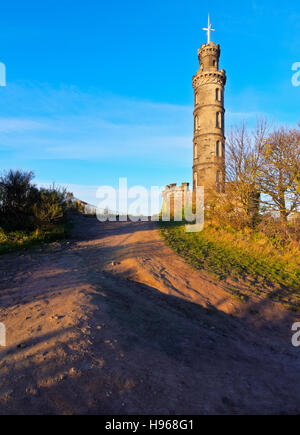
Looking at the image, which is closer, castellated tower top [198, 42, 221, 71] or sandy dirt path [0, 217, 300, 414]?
sandy dirt path [0, 217, 300, 414]

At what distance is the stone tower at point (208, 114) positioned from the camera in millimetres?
28734

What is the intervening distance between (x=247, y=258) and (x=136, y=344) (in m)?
7.90

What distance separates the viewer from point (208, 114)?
95.5ft

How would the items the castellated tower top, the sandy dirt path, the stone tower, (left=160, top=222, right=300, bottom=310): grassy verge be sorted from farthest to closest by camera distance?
the castellated tower top, the stone tower, (left=160, top=222, right=300, bottom=310): grassy verge, the sandy dirt path

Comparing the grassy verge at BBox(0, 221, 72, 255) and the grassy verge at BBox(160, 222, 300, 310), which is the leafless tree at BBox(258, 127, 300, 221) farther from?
the grassy verge at BBox(0, 221, 72, 255)

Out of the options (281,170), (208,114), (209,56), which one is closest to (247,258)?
(281,170)

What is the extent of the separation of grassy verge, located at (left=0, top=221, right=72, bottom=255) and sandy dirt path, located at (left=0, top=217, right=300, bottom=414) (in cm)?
180

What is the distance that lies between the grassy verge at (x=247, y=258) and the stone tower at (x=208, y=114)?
15.7m

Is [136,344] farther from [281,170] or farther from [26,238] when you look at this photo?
[281,170]

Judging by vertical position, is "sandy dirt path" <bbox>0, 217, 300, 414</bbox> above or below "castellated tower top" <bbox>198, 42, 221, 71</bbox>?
below

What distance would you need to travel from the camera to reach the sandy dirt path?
2.83 metres

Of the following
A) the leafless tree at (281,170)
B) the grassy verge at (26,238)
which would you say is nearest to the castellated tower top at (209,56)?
the leafless tree at (281,170)

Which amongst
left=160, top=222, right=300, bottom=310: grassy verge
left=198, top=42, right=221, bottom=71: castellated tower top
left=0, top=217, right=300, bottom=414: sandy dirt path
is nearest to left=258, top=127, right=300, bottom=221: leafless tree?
left=160, top=222, right=300, bottom=310: grassy verge
